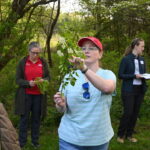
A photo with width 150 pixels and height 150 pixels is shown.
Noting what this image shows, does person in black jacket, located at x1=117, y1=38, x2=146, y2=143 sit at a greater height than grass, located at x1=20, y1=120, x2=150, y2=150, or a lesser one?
greater

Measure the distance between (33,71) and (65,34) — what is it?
311 centimetres

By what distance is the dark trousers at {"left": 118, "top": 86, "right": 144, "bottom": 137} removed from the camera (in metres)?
6.32

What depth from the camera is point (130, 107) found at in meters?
6.38

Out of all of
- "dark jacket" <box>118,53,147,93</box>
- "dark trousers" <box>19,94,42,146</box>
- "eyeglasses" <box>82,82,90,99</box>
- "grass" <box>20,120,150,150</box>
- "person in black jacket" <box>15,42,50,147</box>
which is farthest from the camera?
"grass" <box>20,120,150,150</box>

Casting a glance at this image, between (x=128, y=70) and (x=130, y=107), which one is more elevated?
(x=128, y=70)

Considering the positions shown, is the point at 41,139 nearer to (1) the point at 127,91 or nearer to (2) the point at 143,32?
(1) the point at 127,91

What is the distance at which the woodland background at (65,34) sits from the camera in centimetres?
667

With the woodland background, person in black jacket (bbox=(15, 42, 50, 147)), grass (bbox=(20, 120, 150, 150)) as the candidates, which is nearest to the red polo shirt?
person in black jacket (bbox=(15, 42, 50, 147))

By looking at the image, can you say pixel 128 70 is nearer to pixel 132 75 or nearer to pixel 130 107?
pixel 132 75

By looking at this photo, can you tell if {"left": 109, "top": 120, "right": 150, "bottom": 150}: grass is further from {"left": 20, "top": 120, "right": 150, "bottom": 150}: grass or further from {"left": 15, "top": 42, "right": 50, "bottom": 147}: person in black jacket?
{"left": 15, "top": 42, "right": 50, "bottom": 147}: person in black jacket

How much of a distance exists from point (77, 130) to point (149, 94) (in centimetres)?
720

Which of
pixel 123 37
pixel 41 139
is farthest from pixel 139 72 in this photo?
pixel 123 37

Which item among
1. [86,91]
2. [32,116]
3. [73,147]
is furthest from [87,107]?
[32,116]

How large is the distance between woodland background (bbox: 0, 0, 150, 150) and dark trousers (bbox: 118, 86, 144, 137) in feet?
0.98
